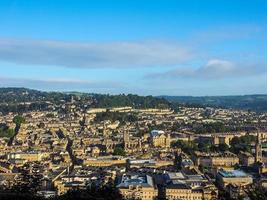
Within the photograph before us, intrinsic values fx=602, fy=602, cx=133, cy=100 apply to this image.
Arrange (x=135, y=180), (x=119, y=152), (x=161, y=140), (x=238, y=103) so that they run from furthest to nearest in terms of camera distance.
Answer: (x=238, y=103) < (x=161, y=140) < (x=119, y=152) < (x=135, y=180)

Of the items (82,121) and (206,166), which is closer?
(206,166)

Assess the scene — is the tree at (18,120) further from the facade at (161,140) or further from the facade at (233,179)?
the facade at (233,179)

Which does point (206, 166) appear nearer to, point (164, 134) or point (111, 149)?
point (111, 149)

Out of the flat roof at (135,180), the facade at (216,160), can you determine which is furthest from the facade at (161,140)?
the flat roof at (135,180)

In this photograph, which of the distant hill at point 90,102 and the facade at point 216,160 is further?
the distant hill at point 90,102

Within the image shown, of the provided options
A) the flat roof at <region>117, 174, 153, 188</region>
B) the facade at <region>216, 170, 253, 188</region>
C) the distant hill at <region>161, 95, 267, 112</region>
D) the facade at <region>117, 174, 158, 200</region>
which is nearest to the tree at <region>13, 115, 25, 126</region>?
the flat roof at <region>117, 174, 153, 188</region>

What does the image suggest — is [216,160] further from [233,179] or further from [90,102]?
[90,102]

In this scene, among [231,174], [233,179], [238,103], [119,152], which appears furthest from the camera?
[238,103]

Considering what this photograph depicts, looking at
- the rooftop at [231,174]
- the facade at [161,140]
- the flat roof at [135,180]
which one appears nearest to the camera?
the flat roof at [135,180]

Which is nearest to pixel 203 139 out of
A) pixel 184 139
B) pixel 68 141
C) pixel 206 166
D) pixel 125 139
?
pixel 184 139

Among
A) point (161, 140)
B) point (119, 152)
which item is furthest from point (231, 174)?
point (161, 140)

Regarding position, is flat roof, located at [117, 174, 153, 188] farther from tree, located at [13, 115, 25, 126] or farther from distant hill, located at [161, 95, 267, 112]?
distant hill, located at [161, 95, 267, 112]
